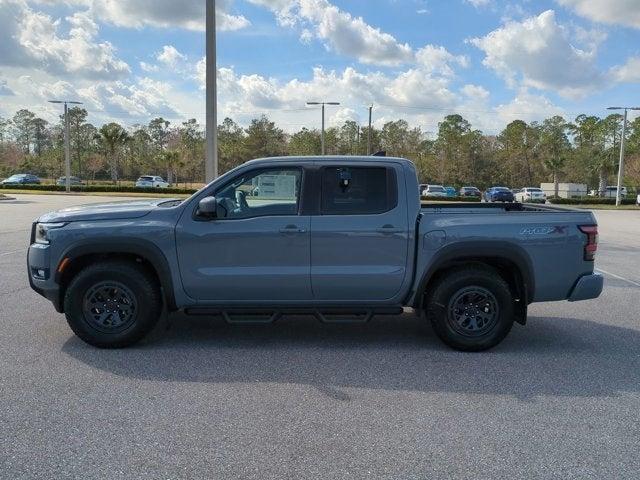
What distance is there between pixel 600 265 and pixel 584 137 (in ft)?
231

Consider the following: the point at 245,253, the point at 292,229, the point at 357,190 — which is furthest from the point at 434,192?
the point at 245,253

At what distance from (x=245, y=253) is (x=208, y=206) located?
0.55 m

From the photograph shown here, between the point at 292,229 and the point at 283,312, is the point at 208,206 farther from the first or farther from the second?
the point at 283,312

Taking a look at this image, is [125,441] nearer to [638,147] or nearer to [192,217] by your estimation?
[192,217]

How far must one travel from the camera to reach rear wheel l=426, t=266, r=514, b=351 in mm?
5094

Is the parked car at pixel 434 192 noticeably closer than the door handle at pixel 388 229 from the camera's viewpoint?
No

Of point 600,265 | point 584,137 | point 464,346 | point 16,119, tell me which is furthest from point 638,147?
point 16,119

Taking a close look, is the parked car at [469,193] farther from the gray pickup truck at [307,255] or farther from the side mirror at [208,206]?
the side mirror at [208,206]

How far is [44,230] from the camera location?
509 centimetres

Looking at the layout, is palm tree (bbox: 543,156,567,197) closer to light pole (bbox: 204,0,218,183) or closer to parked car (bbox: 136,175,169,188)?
parked car (bbox: 136,175,169,188)

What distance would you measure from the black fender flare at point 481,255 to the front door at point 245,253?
116 centimetres

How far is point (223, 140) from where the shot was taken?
222 feet

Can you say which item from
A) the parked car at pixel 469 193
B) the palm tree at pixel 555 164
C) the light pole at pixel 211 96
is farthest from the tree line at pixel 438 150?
the light pole at pixel 211 96

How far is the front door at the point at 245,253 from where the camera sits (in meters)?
4.97
